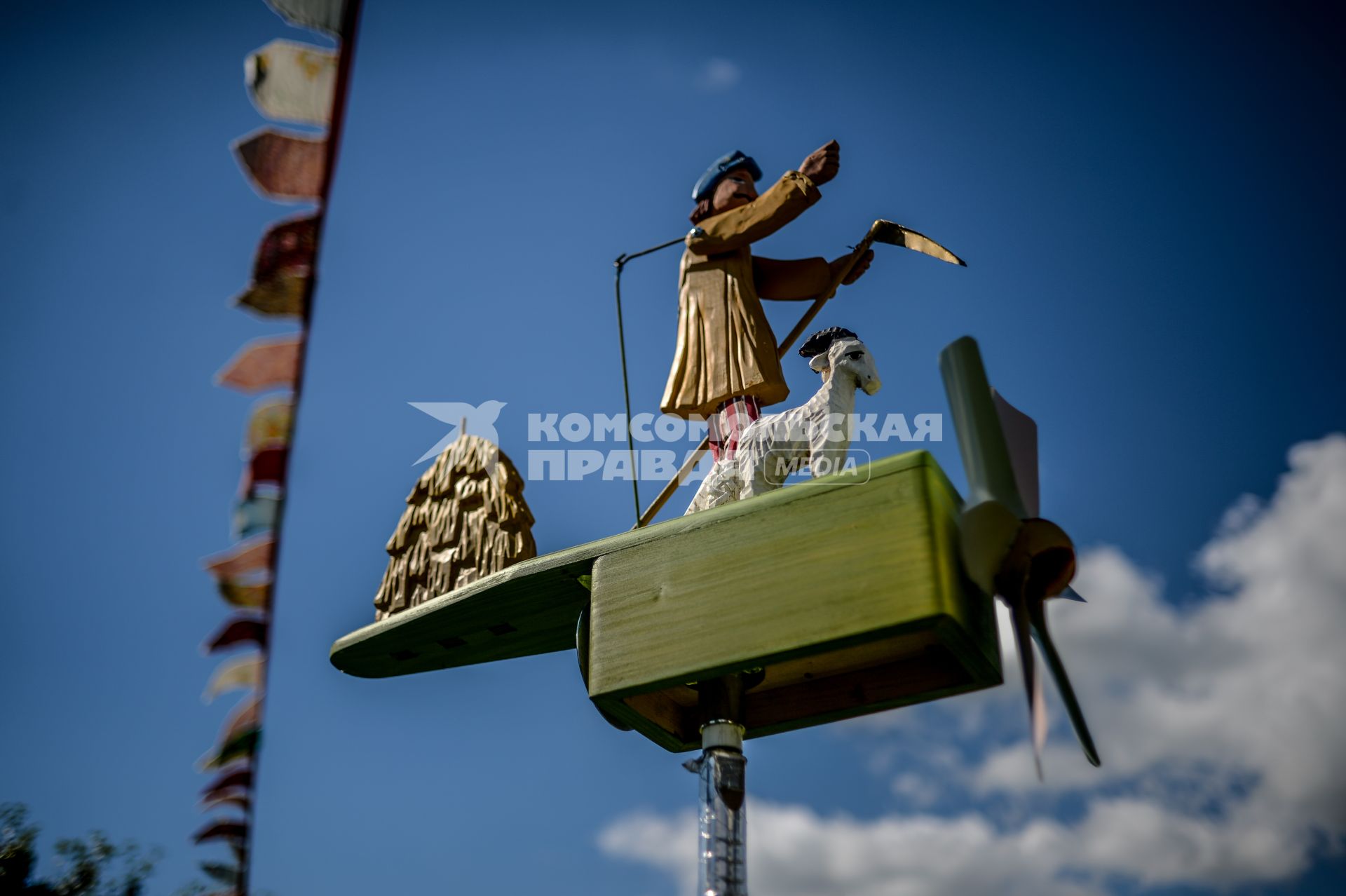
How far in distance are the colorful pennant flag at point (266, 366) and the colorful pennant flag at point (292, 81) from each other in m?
0.64

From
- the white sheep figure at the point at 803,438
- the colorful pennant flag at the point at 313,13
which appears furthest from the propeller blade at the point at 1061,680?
the colorful pennant flag at the point at 313,13

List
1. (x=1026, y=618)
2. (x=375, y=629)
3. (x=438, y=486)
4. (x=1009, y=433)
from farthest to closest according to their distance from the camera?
1. (x=438, y=486)
2. (x=375, y=629)
3. (x=1009, y=433)
4. (x=1026, y=618)

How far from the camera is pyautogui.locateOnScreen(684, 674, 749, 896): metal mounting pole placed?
482 cm

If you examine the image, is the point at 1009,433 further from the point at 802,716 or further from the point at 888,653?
the point at 802,716

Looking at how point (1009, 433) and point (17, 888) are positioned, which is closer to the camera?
point (1009, 433)

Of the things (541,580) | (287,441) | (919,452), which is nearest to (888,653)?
(919,452)

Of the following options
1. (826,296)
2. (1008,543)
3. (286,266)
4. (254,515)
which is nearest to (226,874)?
(254,515)

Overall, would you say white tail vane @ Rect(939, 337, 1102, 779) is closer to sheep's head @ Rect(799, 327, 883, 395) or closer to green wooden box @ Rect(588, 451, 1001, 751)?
green wooden box @ Rect(588, 451, 1001, 751)

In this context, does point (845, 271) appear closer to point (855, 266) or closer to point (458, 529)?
point (855, 266)

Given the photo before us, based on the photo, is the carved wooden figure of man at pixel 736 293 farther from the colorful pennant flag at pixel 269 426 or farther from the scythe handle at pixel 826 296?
the colorful pennant flag at pixel 269 426

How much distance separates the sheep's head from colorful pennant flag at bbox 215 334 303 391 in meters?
2.48

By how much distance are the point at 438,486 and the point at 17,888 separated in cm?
512

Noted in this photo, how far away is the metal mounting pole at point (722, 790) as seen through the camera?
482cm

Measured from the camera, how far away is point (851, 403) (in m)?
5.35
